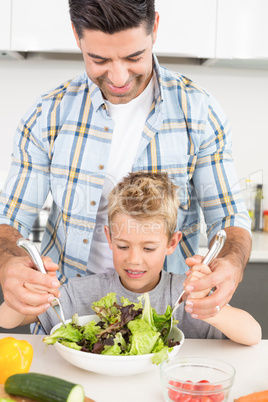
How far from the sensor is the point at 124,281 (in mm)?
1446

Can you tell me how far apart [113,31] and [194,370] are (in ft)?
2.55

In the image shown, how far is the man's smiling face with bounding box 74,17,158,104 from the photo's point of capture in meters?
1.22

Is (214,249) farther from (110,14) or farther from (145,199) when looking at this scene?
(110,14)

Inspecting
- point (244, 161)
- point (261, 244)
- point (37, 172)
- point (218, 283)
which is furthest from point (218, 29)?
point (218, 283)

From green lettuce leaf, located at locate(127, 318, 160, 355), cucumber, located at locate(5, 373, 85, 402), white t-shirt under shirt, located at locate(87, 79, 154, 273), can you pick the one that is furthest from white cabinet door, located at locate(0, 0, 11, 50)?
cucumber, located at locate(5, 373, 85, 402)

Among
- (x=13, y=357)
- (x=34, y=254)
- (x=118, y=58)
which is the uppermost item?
(x=118, y=58)

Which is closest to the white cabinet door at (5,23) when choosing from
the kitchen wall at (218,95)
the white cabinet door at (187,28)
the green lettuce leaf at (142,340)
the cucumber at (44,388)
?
the kitchen wall at (218,95)

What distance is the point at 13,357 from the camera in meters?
0.94

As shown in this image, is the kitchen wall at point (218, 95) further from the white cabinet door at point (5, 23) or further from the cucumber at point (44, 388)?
the cucumber at point (44, 388)

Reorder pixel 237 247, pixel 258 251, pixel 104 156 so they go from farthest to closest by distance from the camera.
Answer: pixel 258 251
pixel 104 156
pixel 237 247

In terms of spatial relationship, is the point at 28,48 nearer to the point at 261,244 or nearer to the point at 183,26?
the point at 183,26

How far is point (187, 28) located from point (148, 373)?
1.84 meters

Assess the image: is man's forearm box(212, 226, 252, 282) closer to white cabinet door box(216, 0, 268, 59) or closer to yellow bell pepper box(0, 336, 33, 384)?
yellow bell pepper box(0, 336, 33, 384)

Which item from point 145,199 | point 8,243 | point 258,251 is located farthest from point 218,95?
point 8,243
